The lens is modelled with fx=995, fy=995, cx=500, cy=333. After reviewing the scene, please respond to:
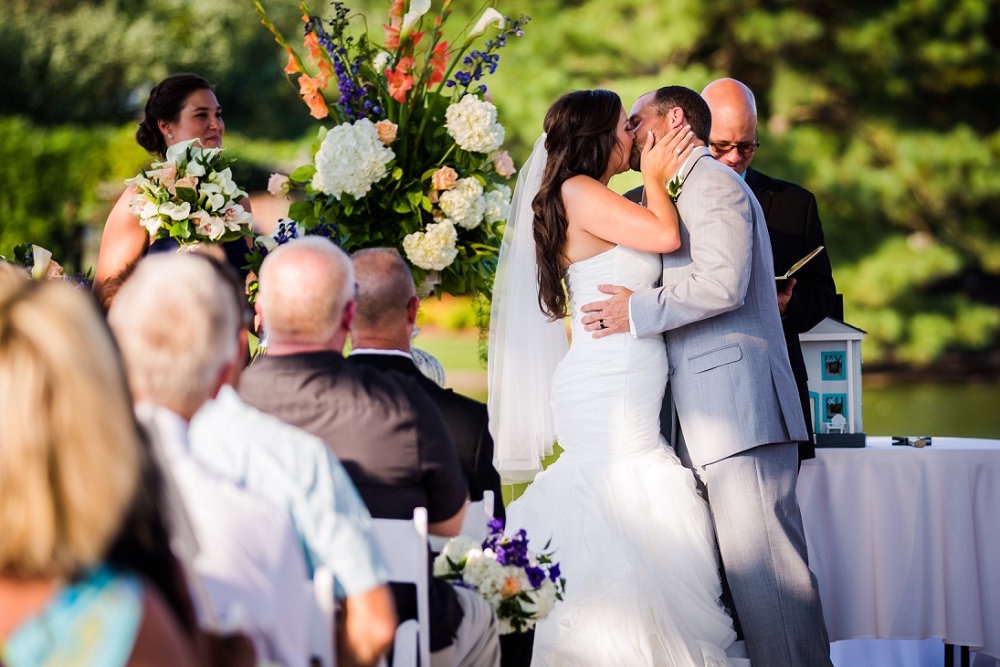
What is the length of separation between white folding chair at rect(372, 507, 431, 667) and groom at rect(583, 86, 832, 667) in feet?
4.15

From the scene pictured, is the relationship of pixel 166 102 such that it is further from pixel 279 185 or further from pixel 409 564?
pixel 409 564

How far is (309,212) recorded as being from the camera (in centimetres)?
331

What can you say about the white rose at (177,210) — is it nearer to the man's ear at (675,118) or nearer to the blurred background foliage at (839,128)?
the man's ear at (675,118)

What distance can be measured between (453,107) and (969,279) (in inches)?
567

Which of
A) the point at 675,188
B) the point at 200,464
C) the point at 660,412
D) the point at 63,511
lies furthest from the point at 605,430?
the point at 63,511

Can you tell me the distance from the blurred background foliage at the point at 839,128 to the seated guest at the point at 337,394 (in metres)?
9.64

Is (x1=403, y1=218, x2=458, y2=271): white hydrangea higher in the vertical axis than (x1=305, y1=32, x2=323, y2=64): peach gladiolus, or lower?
lower

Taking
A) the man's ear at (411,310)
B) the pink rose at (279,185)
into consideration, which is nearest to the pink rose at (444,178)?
the pink rose at (279,185)

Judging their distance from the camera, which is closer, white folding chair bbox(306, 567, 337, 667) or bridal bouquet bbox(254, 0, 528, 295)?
white folding chair bbox(306, 567, 337, 667)

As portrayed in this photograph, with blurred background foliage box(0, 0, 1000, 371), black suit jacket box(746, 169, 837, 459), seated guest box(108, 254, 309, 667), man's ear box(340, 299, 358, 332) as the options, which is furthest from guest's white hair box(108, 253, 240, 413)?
blurred background foliage box(0, 0, 1000, 371)

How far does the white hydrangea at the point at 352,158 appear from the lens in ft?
10.1

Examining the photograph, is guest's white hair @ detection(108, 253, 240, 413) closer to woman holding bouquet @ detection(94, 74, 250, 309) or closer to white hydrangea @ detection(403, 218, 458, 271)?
white hydrangea @ detection(403, 218, 458, 271)

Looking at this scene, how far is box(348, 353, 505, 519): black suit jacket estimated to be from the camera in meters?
2.48

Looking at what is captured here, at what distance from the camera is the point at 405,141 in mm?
3273
